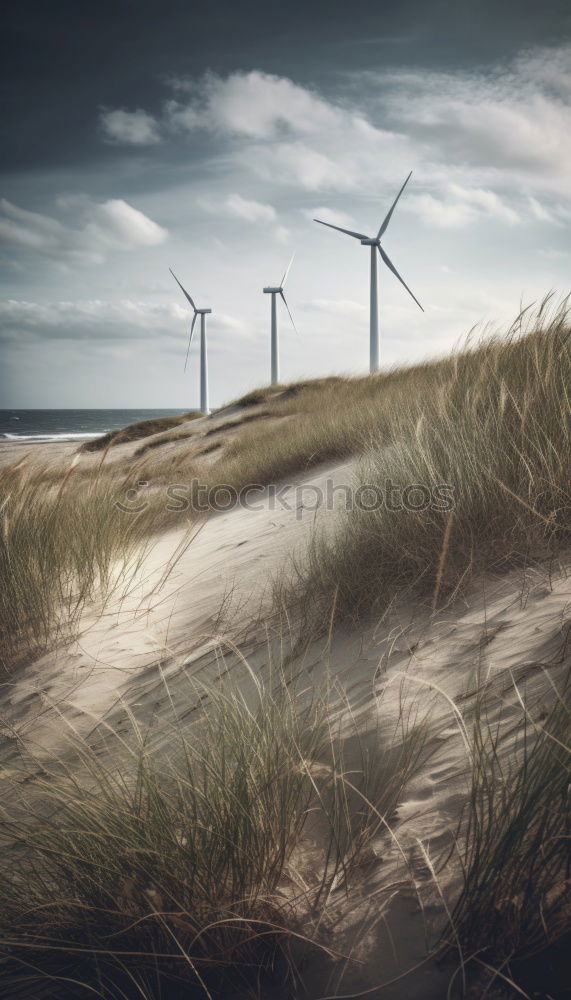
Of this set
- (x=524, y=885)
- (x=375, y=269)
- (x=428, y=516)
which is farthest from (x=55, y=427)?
(x=524, y=885)

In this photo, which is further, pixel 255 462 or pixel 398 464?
pixel 255 462

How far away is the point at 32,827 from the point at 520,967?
3.80 feet

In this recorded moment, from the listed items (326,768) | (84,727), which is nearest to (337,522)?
(84,727)

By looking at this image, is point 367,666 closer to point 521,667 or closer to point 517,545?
point 521,667

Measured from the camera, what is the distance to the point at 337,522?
4.16 meters

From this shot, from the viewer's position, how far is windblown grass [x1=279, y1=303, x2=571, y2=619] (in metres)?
2.49

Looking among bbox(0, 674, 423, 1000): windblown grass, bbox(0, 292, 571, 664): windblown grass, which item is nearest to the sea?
bbox(0, 292, 571, 664): windblown grass

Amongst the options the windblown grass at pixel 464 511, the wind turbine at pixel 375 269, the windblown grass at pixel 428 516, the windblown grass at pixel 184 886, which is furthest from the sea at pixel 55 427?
the windblown grass at pixel 184 886

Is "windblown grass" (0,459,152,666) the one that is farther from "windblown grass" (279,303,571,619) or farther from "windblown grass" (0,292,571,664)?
"windblown grass" (279,303,571,619)

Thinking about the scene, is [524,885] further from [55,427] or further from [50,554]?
[55,427]

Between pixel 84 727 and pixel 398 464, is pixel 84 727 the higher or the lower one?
the lower one

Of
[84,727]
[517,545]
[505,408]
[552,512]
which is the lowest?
[84,727]

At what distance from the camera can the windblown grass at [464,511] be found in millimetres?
2486

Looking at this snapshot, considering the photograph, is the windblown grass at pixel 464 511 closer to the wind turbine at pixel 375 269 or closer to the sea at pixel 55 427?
the wind turbine at pixel 375 269
